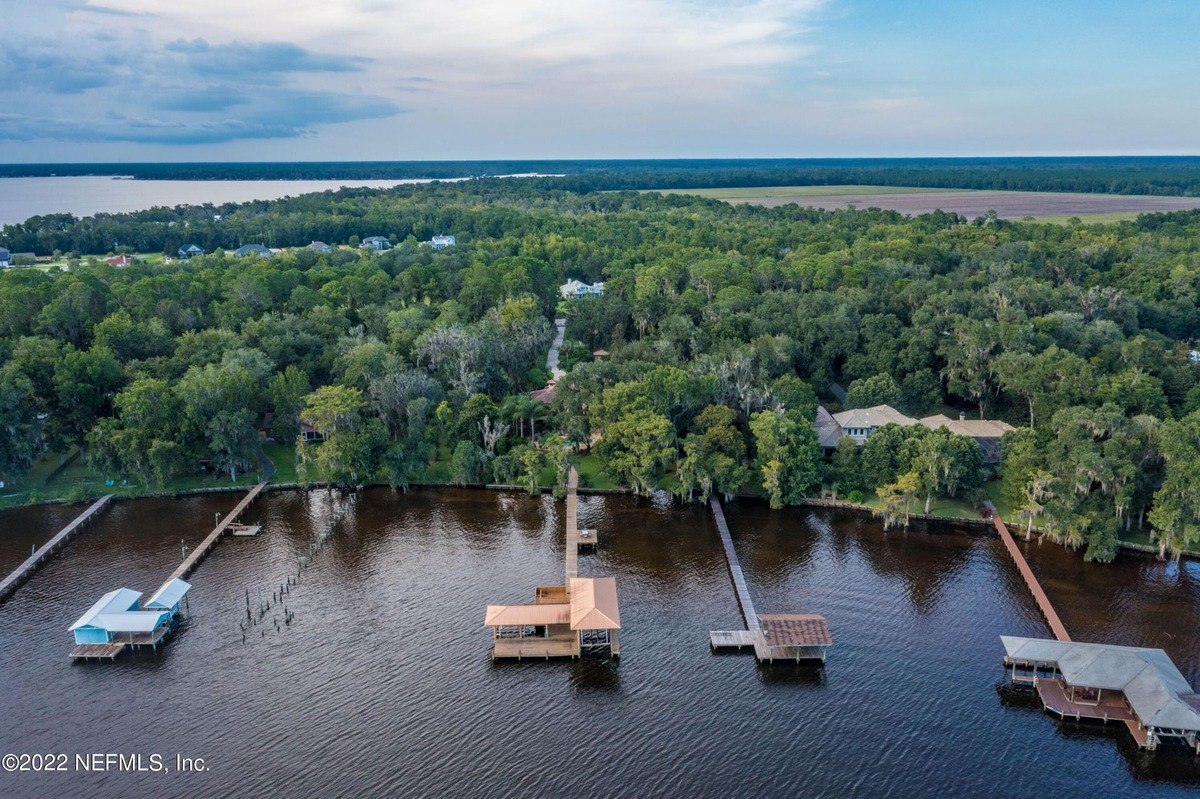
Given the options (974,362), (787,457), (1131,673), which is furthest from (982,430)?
(1131,673)

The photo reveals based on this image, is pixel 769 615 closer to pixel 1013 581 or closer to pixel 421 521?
pixel 1013 581

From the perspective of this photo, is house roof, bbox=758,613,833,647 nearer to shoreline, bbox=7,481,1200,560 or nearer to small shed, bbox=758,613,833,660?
small shed, bbox=758,613,833,660

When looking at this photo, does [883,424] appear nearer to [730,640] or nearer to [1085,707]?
[730,640]

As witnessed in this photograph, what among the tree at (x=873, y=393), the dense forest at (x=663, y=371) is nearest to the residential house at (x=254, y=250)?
the dense forest at (x=663, y=371)

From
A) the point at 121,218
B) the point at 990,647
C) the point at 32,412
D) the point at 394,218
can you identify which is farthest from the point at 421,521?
the point at 121,218

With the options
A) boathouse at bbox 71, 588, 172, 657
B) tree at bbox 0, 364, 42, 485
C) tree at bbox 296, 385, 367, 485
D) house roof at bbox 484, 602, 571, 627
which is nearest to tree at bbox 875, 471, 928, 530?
house roof at bbox 484, 602, 571, 627

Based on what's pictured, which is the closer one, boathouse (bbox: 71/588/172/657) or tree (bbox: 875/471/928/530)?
boathouse (bbox: 71/588/172/657)
